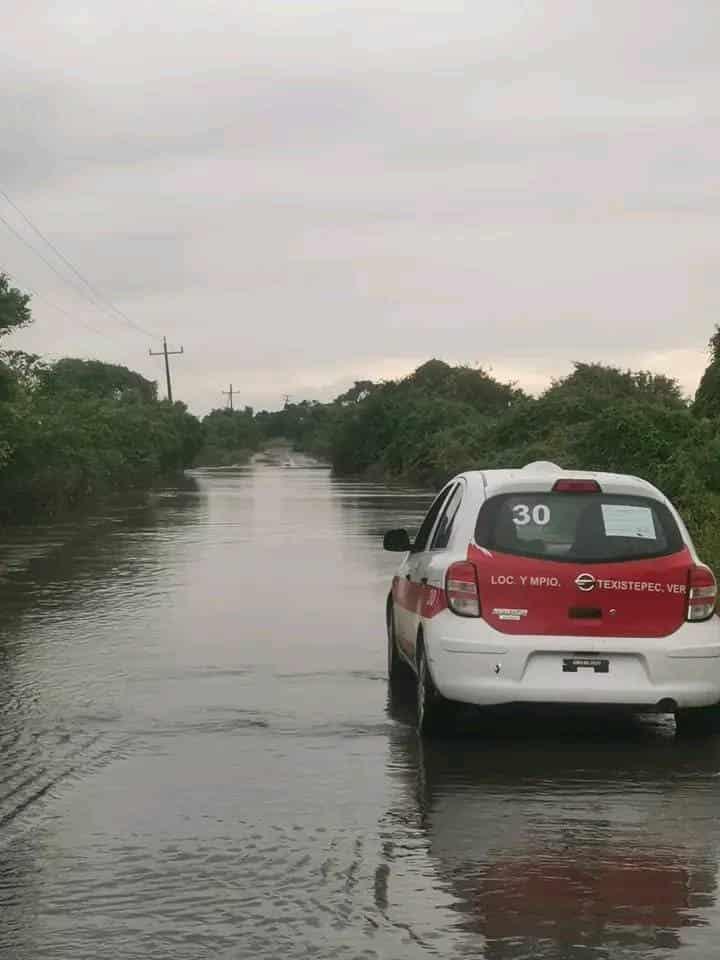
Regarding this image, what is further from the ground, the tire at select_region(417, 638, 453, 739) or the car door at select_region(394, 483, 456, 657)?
the car door at select_region(394, 483, 456, 657)

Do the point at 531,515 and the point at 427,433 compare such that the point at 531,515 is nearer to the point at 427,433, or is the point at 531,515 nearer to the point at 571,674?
the point at 571,674

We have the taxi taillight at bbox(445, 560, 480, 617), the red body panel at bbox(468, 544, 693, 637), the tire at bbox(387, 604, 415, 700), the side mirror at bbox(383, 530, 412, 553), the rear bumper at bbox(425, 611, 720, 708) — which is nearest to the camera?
the rear bumper at bbox(425, 611, 720, 708)

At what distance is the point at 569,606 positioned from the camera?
32.1 ft

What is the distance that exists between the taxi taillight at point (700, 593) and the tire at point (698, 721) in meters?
0.54

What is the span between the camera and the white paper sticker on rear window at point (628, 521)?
10.1m

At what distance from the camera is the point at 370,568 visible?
24109 millimetres

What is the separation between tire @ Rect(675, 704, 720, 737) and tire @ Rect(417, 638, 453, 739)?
4.47 ft

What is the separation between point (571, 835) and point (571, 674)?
207 centimetres

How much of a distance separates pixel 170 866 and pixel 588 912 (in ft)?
5.75

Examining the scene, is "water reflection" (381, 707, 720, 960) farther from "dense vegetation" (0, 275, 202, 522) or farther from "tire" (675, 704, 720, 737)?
"dense vegetation" (0, 275, 202, 522)

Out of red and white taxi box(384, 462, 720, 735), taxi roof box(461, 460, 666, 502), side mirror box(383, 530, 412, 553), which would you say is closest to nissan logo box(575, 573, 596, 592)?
red and white taxi box(384, 462, 720, 735)

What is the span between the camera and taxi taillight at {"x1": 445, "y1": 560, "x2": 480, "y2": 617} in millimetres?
9859

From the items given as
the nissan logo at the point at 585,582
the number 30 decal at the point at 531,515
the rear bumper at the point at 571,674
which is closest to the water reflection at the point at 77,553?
the number 30 decal at the point at 531,515

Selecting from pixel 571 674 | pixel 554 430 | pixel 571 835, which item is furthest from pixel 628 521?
pixel 554 430
